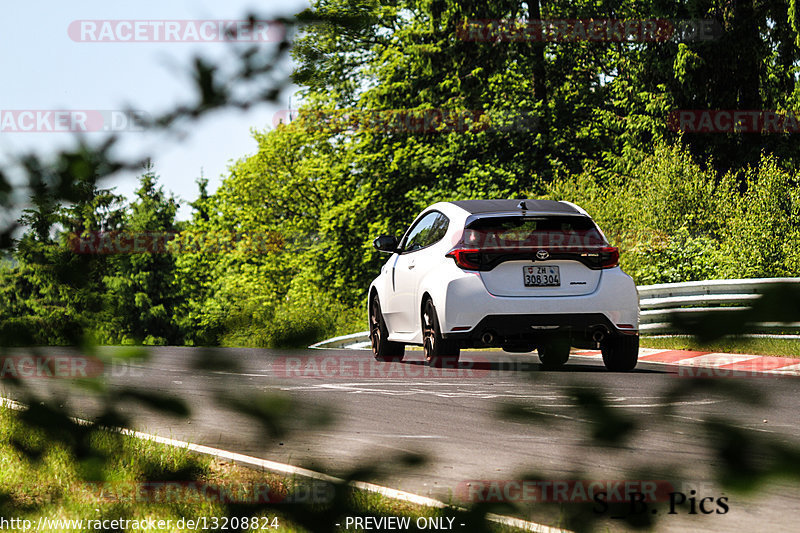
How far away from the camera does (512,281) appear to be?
7766 mm

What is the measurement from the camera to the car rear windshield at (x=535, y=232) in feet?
25.2

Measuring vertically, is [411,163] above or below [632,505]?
above

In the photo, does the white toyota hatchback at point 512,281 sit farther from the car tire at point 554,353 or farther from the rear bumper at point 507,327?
the car tire at point 554,353

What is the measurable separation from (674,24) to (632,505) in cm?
3300

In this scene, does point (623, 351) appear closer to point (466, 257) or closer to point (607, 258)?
point (607, 258)

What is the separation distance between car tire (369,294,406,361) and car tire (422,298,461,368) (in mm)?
1867

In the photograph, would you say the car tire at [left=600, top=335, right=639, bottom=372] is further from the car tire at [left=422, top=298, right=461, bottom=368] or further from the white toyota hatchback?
the car tire at [left=422, top=298, right=461, bottom=368]

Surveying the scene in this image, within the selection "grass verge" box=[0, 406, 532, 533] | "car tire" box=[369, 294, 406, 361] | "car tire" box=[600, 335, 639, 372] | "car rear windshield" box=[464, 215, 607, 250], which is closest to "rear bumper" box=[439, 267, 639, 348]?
"car rear windshield" box=[464, 215, 607, 250]

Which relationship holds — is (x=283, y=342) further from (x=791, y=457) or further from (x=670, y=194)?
(x=670, y=194)

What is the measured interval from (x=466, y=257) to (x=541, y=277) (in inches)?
25.6

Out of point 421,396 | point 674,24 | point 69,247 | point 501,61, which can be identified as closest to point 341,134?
point 501,61

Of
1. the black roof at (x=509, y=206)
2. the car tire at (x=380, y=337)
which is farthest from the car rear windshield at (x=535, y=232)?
the car tire at (x=380, y=337)

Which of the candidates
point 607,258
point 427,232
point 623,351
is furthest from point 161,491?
point 427,232

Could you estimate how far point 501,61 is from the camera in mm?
32938
